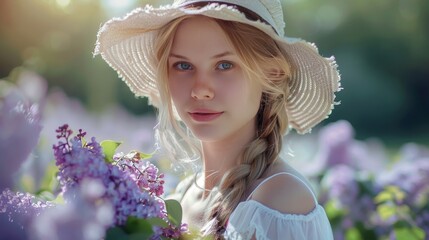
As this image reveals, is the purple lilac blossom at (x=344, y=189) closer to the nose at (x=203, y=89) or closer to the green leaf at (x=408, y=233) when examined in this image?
the green leaf at (x=408, y=233)

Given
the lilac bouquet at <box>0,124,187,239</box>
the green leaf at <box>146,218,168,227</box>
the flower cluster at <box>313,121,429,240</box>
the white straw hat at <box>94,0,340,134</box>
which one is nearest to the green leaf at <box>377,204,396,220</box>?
the flower cluster at <box>313,121,429,240</box>

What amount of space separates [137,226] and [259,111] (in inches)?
45.9


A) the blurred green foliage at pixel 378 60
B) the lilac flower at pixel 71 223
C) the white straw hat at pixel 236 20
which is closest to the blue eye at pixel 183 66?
the white straw hat at pixel 236 20

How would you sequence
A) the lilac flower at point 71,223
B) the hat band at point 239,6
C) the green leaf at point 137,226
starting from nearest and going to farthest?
the lilac flower at point 71,223, the green leaf at point 137,226, the hat band at point 239,6

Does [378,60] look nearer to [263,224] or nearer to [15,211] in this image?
[263,224]

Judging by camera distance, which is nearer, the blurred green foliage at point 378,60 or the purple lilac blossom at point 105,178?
the purple lilac blossom at point 105,178

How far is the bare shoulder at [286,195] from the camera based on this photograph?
214 centimetres

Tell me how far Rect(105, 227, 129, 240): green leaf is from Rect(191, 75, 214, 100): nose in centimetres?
93

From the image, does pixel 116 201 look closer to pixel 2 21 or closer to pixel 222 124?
pixel 222 124

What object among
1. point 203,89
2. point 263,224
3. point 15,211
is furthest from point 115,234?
point 203,89

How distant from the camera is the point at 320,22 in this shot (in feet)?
84.3

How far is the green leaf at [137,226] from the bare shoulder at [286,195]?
80 cm

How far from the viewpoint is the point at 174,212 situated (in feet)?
5.38

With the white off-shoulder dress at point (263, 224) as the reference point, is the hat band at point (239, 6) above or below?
above
